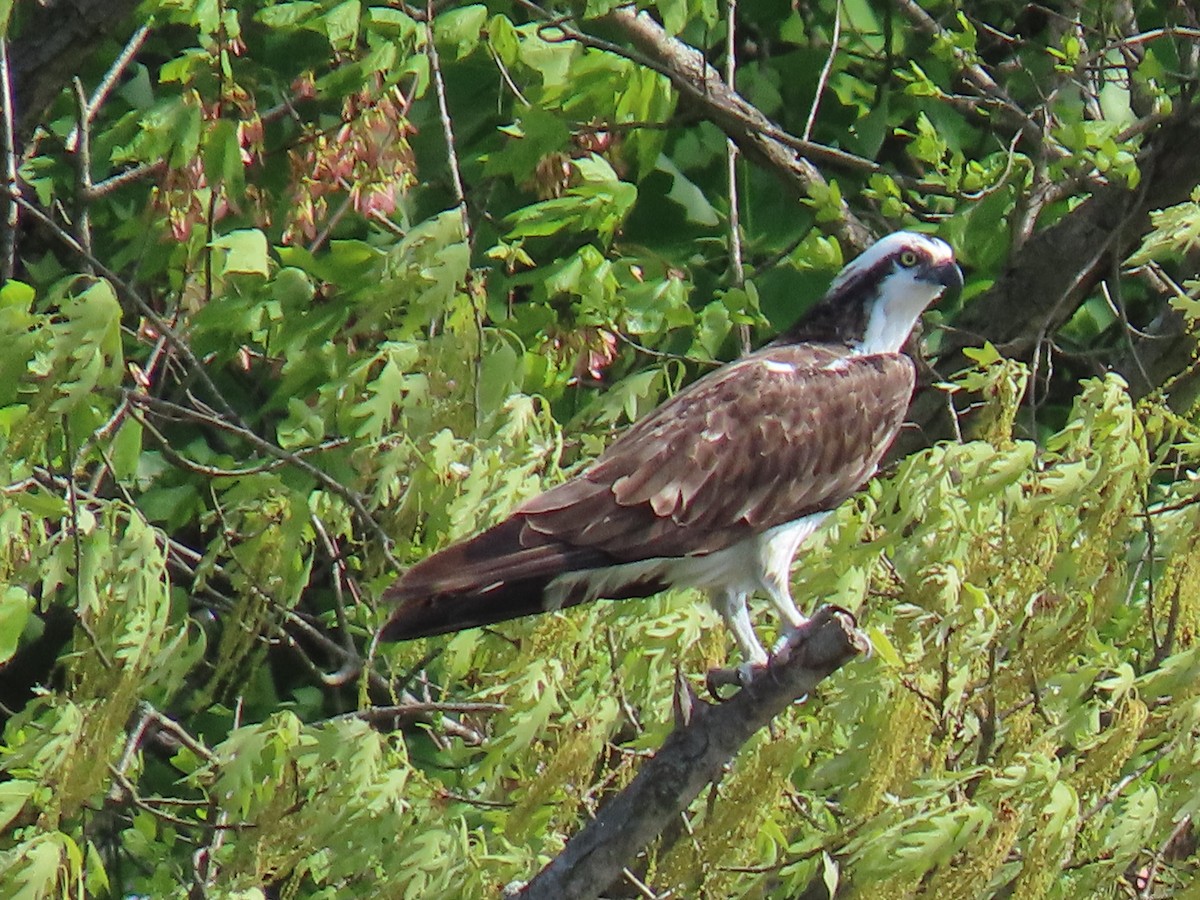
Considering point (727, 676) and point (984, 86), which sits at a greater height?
point (984, 86)

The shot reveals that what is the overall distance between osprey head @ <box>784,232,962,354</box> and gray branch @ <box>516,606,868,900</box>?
1.50 m

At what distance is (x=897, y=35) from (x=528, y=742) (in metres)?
3.57

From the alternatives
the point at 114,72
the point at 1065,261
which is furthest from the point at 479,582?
the point at 1065,261

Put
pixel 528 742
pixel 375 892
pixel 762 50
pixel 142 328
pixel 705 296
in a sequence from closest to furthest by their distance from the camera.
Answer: pixel 528 742, pixel 375 892, pixel 142 328, pixel 705 296, pixel 762 50

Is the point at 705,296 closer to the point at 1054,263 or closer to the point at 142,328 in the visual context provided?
the point at 1054,263

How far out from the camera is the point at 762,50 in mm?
7078

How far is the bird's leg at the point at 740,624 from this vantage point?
4.53 metres

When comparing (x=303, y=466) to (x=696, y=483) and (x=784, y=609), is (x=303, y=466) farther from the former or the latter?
(x=784, y=609)

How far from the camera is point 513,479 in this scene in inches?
166

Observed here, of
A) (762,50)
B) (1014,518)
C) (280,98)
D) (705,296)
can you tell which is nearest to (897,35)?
(762,50)

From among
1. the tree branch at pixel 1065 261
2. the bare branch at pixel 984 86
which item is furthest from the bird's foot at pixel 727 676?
the bare branch at pixel 984 86

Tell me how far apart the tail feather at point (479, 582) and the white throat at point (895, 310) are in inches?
53.9

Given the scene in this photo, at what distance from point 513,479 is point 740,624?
2.27 feet

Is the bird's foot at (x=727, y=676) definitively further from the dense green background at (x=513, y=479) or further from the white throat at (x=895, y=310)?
the white throat at (x=895, y=310)
